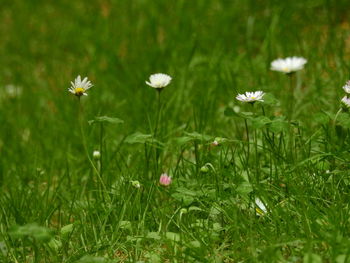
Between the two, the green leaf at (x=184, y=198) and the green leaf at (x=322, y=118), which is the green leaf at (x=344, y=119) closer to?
the green leaf at (x=322, y=118)

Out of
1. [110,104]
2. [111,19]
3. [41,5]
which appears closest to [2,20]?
[41,5]

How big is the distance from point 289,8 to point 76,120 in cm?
142

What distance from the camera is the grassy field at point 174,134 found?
187cm

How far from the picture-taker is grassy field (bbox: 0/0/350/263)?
73.5 inches

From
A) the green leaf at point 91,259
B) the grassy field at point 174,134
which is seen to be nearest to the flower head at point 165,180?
the grassy field at point 174,134

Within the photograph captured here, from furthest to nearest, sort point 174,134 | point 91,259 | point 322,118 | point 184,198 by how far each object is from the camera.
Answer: point 174,134 < point 322,118 < point 184,198 < point 91,259

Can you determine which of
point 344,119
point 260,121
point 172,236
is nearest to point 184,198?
point 172,236

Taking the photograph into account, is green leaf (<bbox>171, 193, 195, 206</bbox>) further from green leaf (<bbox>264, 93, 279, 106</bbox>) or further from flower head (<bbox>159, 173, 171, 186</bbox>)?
green leaf (<bbox>264, 93, 279, 106</bbox>)

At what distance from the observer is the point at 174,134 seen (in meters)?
2.83

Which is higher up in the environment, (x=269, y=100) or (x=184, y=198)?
(x=269, y=100)

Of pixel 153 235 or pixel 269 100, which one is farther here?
pixel 269 100

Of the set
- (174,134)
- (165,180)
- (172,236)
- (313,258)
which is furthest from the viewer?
(174,134)

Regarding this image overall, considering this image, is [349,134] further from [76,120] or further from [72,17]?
[72,17]

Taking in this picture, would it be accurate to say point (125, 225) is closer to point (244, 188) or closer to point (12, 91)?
point (244, 188)
